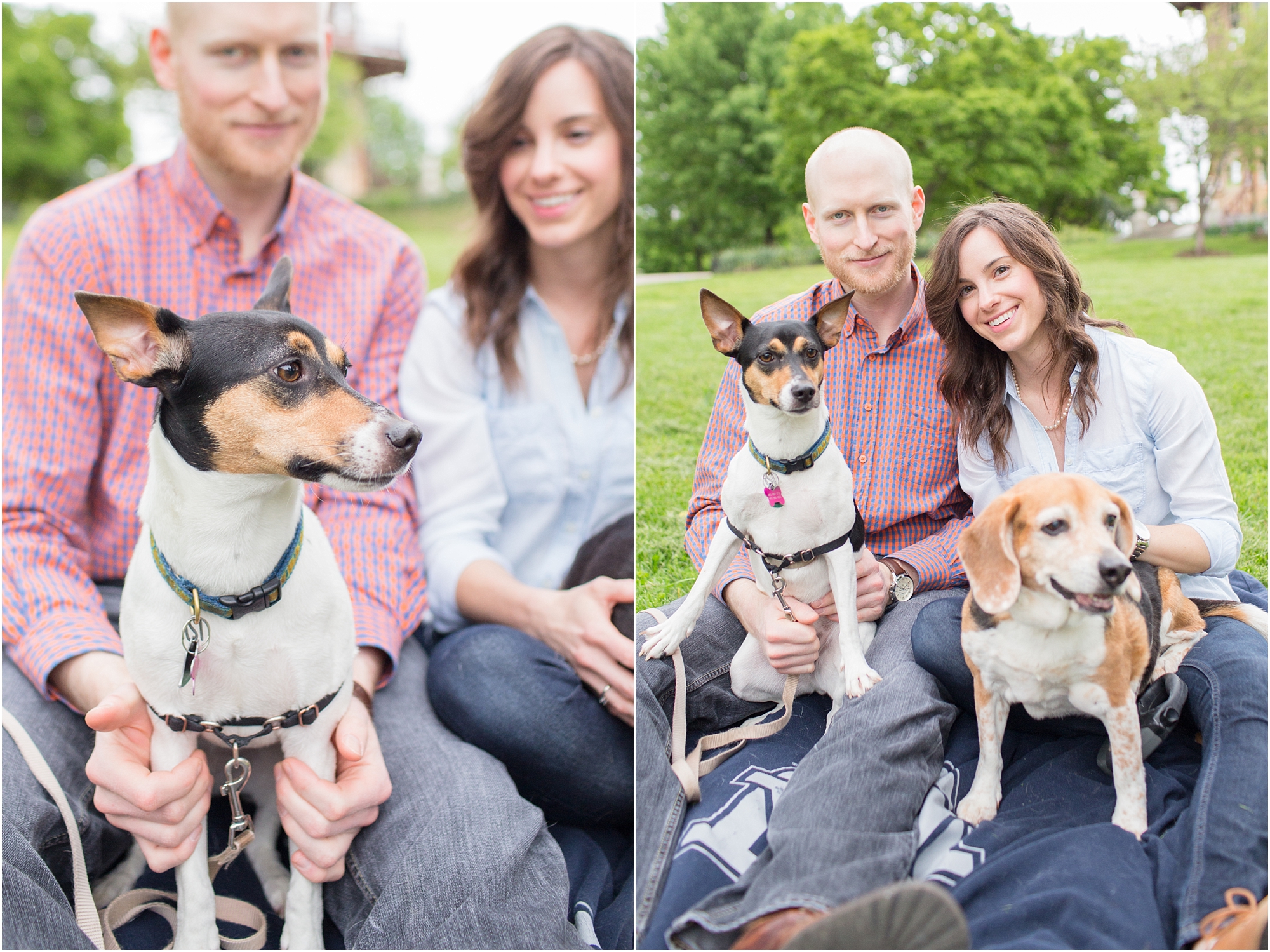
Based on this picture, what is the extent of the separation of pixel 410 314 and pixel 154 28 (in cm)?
133

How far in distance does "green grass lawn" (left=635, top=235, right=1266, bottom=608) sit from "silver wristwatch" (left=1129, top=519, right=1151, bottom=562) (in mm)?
380

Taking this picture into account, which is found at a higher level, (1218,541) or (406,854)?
(1218,541)

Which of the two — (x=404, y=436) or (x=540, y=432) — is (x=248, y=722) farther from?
(x=540, y=432)

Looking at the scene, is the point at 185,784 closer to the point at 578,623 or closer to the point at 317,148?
the point at 578,623

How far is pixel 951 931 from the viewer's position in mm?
1664

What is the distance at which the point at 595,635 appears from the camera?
302 centimetres

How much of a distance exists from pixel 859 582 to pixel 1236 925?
1.00 metres

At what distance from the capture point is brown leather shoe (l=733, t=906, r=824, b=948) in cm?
173

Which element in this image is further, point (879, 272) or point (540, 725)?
point (540, 725)

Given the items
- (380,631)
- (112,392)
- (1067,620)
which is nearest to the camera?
(1067,620)

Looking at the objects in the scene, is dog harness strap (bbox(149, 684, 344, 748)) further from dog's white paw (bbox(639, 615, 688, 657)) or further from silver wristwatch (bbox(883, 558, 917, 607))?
silver wristwatch (bbox(883, 558, 917, 607))

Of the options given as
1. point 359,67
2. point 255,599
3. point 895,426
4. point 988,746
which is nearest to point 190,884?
point 255,599

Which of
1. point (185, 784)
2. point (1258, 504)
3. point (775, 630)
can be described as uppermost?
point (1258, 504)

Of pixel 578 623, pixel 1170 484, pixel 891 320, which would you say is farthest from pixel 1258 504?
pixel 578 623
